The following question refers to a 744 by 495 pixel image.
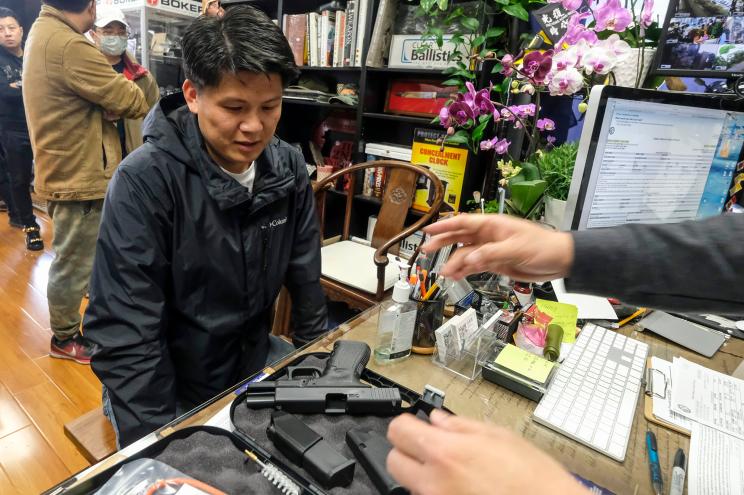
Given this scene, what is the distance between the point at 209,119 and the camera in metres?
0.94

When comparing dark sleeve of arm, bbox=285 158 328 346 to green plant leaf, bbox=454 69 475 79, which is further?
green plant leaf, bbox=454 69 475 79

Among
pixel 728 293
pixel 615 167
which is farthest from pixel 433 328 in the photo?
pixel 615 167

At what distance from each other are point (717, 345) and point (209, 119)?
1.29 meters

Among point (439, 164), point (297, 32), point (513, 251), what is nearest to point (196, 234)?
point (513, 251)

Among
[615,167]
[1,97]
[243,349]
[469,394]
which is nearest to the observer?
[469,394]

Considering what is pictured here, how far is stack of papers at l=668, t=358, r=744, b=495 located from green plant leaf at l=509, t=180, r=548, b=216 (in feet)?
1.62

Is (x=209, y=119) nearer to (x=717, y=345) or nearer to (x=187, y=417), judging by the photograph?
(x=187, y=417)

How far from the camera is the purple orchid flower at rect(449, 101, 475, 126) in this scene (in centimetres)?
128

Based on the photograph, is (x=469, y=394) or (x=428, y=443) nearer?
(x=428, y=443)

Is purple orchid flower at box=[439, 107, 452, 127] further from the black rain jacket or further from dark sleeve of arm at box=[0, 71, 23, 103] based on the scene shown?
dark sleeve of arm at box=[0, 71, 23, 103]

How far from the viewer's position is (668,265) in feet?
1.80

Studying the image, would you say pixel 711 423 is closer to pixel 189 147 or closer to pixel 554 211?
pixel 554 211

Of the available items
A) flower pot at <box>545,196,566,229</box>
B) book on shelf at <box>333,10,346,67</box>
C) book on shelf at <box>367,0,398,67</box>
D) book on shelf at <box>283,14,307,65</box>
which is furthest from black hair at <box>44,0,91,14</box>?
flower pot at <box>545,196,566,229</box>

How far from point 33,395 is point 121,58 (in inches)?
71.1
